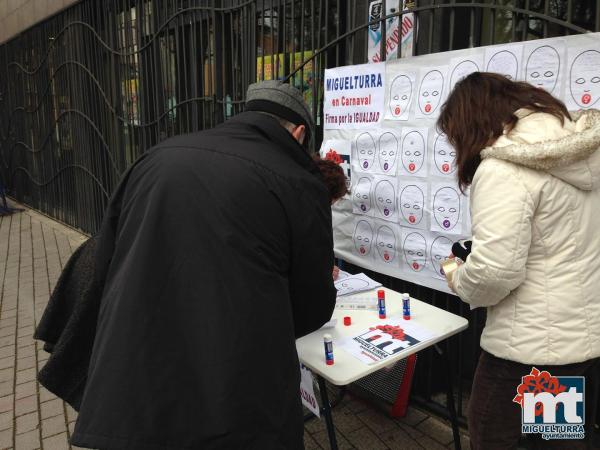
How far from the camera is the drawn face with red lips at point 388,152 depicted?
8.87 ft

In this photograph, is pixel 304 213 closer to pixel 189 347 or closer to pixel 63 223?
pixel 189 347

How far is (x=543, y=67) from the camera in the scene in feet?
6.75

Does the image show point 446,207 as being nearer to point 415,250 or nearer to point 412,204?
point 412,204

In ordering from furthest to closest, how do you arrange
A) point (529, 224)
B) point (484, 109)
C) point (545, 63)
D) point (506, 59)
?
1. point (506, 59)
2. point (545, 63)
3. point (484, 109)
4. point (529, 224)

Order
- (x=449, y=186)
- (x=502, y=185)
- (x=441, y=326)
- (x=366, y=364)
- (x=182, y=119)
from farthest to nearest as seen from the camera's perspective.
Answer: (x=182, y=119)
(x=449, y=186)
(x=441, y=326)
(x=366, y=364)
(x=502, y=185)

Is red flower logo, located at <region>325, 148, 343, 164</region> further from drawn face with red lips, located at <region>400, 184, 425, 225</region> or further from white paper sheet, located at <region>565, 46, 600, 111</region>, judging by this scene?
white paper sheet, located at <region>565, 46, 600, 111</region>

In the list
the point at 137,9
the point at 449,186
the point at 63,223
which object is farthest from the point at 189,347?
the point at 63,223

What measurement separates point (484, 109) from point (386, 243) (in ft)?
4.36

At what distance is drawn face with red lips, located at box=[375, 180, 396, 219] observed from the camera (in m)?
2.77

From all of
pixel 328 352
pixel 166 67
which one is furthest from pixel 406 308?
pixel 166 67

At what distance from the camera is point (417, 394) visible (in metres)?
2.95

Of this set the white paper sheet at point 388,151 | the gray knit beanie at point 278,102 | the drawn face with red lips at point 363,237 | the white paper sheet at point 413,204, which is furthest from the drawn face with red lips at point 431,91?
the gray knit beanie at point 278,102

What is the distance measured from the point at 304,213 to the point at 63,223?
295 inches

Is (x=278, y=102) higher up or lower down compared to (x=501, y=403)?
higher up
